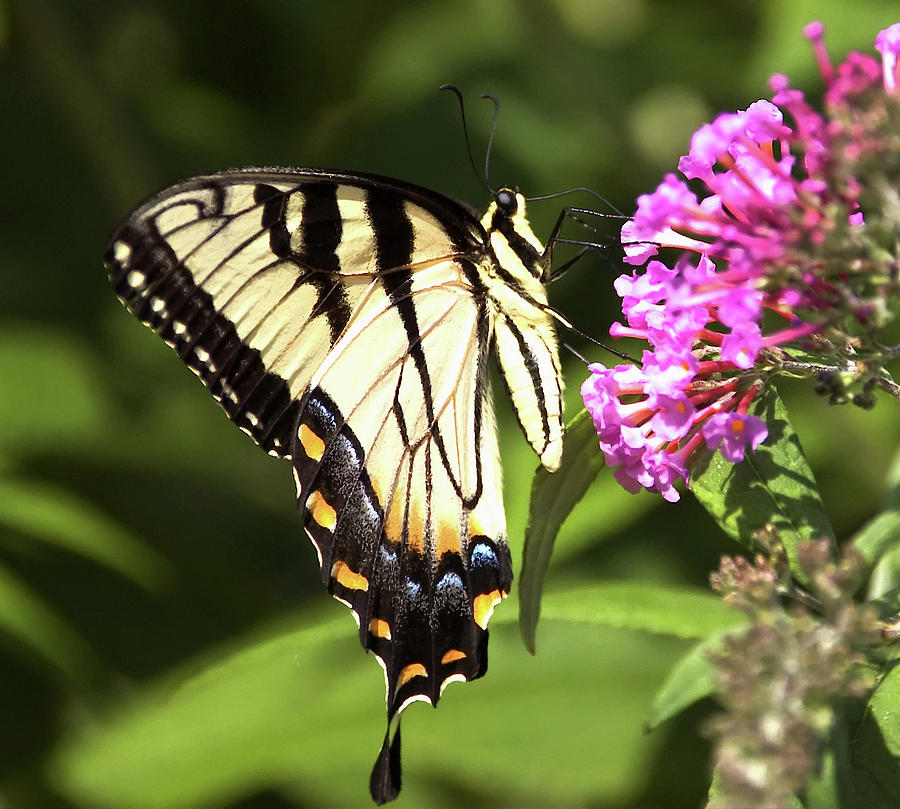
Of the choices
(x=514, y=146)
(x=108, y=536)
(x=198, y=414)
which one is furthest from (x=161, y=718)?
(x=514, y=146)

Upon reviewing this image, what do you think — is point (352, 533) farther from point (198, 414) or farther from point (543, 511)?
point (198, 414)

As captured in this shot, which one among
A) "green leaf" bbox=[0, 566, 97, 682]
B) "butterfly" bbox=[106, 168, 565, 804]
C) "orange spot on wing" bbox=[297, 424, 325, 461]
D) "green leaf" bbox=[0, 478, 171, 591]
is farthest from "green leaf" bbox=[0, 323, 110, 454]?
"orange spot on wing" bbox=[297, 424, 325, 461]

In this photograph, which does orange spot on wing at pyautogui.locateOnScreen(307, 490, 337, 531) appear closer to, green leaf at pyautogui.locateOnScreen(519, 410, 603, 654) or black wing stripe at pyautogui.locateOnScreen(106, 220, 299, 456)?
black wing stripe at pyautogui.locateOnScreen(106, 220, 299, 456)

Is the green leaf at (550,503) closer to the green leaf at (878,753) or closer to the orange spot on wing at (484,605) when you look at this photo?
the orange spot on wing at (484,605)

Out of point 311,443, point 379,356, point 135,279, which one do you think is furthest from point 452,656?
point 135,279

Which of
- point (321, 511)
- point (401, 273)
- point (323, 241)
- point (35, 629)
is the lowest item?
point (35, 629)

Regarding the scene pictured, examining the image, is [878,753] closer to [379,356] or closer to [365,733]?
[379,356]

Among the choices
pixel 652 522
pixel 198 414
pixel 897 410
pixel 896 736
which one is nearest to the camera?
pixel 896 736
